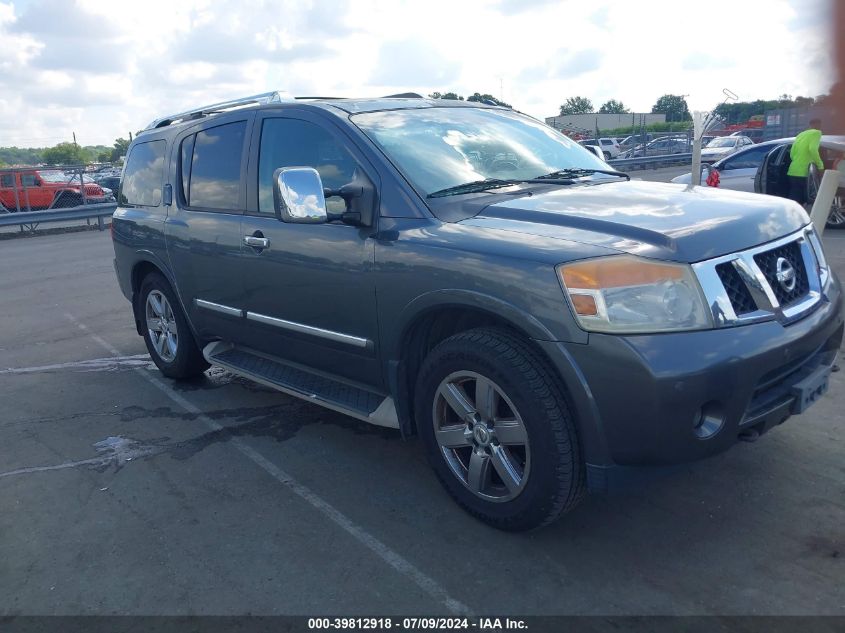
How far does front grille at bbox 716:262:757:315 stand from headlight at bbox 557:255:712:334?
172 millimetres

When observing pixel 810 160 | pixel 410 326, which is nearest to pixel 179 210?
pixel 410 326

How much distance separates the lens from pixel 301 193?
374cm

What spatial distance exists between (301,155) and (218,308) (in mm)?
1254

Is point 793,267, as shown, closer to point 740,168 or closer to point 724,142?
point 740,168

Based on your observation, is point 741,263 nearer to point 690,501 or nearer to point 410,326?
point 690,501

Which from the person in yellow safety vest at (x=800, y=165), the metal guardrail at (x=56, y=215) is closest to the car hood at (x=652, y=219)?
the person in yellow safety vest at (x=800, y=165)

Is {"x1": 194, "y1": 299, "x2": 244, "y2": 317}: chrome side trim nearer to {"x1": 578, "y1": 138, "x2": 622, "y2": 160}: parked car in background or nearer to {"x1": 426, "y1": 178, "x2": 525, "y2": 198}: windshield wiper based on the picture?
{"x1": 426, "y1": 178, "x2": 525, "y2": 198}: windshield wiper

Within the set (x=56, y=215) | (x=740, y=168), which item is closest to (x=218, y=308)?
(x=740, y=168)

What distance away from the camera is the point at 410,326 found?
3662mm

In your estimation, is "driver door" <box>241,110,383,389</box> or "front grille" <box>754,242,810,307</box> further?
"driver door" <box>241,110,383,389</box>

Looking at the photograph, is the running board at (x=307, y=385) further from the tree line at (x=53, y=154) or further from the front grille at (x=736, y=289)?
the tree line at (x=53, y=154)

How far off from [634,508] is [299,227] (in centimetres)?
225

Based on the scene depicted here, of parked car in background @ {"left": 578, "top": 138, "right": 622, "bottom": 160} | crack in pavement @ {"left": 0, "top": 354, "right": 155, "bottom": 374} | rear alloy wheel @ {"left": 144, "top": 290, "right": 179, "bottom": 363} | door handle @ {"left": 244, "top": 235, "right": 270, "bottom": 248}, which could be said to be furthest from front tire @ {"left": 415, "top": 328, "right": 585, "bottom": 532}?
parked car in background @ {"left": 578, "top": 138, "right": 622, "bottom": 160}

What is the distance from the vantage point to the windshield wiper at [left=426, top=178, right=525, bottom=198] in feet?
12.6
